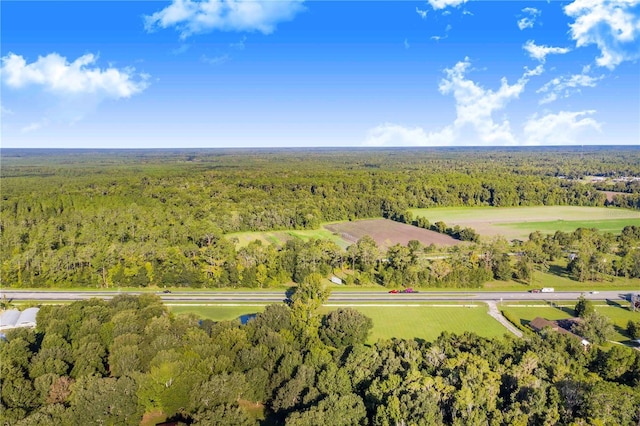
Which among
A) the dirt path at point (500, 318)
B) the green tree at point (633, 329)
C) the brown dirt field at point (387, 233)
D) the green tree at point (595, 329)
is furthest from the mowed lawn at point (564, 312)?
the brown dirt field at point (387, 233)

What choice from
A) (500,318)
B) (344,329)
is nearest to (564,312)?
(500,318)

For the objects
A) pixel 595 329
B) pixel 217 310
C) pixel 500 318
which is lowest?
pixel 217 310

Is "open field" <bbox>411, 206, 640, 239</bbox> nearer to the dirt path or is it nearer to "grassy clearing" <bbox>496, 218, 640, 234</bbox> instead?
"grassy clearing" <bbox>496, 218, 640, 234</bbox>

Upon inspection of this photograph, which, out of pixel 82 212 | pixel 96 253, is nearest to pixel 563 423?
pixel 96 253

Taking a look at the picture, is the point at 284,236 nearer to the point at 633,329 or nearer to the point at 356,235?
the point at 356,235

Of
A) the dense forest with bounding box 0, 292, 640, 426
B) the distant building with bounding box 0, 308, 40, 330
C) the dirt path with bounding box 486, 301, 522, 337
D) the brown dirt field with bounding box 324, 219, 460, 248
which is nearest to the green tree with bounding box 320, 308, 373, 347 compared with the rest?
the dense forest with bounding box 0, 292, 640, 426

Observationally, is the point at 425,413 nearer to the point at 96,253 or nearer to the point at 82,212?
the point at 96,253

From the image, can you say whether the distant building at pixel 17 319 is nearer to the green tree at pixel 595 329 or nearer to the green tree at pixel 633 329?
the green tree at pixel 595 329
